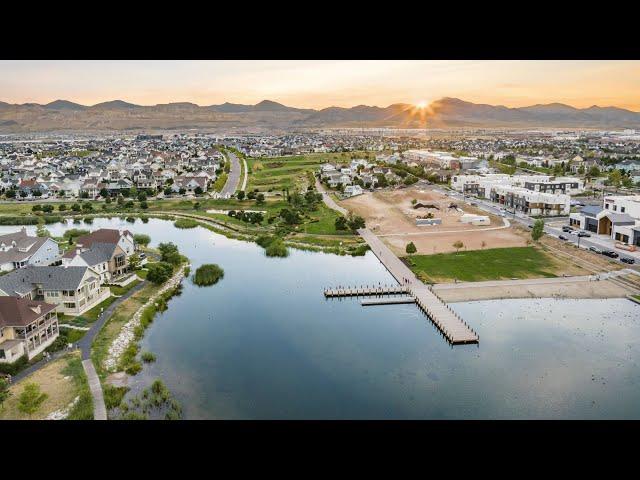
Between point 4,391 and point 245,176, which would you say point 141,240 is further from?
point 245,176

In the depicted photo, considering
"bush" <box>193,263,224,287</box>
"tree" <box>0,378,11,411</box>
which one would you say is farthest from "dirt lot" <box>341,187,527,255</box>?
"tree" <box>0,378,11,411</box>

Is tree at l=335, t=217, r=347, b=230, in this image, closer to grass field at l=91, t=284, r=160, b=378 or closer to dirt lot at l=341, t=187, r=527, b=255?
dirt lot at l=341, t=187, r=527, b=255

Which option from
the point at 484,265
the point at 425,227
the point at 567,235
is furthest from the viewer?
the point at 425,227

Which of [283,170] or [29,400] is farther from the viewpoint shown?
[283,170]

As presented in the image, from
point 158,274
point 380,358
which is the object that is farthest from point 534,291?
point 158,274

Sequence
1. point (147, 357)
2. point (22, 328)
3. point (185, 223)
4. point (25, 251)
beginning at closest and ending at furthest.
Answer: point (22, 328) → point (147, 357) → point (25, 251) → point (185, 223)
